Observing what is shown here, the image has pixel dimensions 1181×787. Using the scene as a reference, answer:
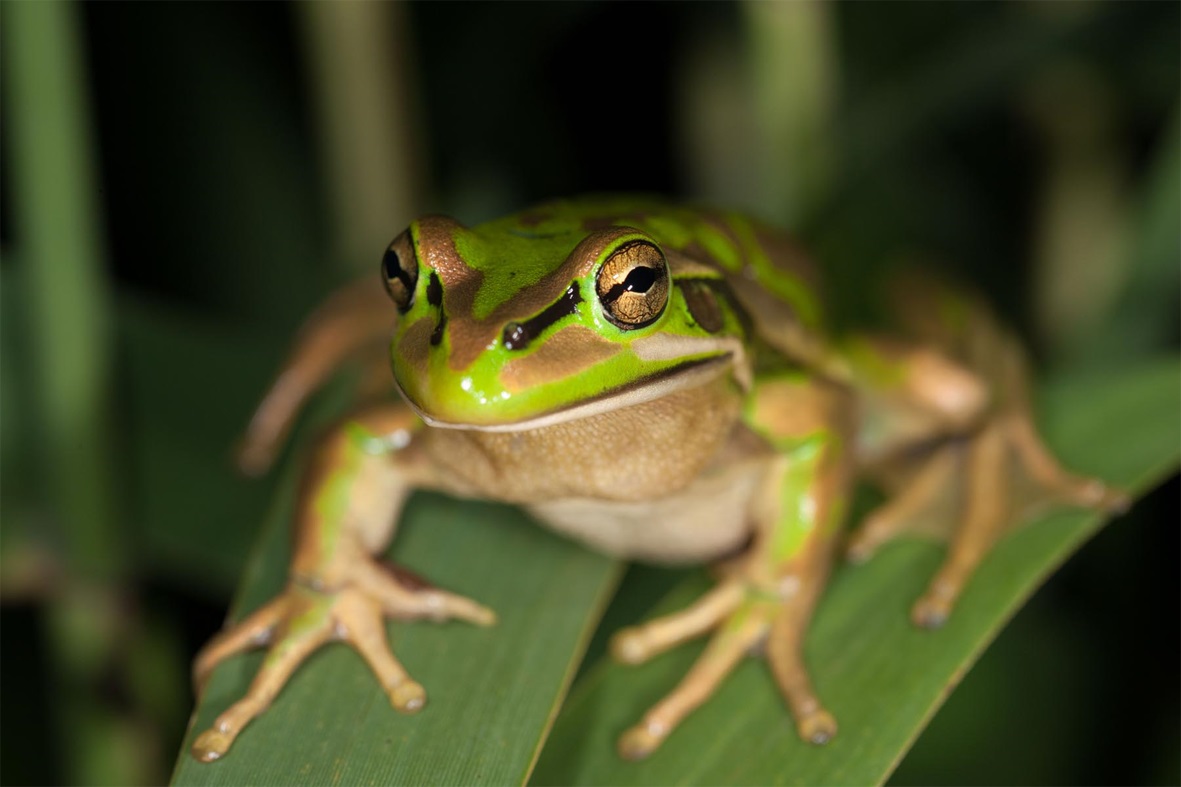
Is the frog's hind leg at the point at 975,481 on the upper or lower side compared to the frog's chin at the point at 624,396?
lower

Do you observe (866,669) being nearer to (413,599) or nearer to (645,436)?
(645,436)

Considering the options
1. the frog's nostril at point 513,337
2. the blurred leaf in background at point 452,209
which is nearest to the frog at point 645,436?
the frog's nostril at point 513,337

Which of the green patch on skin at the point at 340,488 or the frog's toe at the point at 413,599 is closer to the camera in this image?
the frog's toe at the point at 413,599

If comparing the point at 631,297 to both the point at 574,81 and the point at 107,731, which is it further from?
the point at 574,81

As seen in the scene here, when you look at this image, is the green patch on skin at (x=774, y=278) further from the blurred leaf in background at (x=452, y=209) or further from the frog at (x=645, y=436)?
the blurred leaf in background at (x=452, y=209)

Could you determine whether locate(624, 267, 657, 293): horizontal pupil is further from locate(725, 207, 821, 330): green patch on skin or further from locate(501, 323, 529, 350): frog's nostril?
locate(725, 207, 821, 330): green patch on skin

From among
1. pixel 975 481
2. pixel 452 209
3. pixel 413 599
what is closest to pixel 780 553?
pixel 975 481
